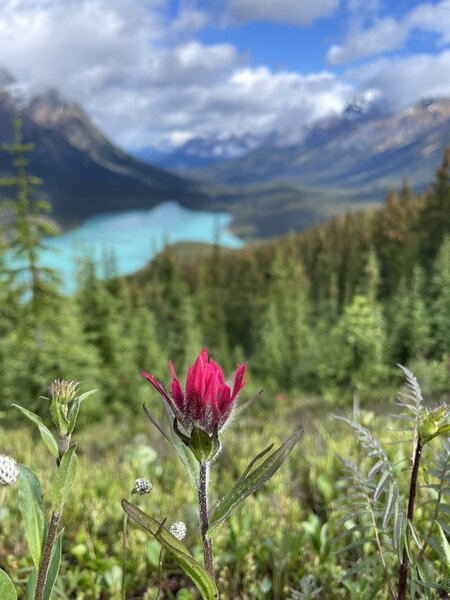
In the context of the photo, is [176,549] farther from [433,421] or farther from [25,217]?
[25,217]

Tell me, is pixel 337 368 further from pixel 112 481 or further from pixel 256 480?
pixel 256 480

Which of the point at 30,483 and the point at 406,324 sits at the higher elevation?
the point at 30,483

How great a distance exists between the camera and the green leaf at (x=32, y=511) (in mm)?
1328

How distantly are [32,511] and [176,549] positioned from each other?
0.54 m

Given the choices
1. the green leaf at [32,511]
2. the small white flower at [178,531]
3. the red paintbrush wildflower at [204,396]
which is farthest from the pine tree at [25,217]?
the red paintbrush wildflower at [204,396]

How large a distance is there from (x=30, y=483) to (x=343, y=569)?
159cm

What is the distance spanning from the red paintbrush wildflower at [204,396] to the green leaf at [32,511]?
0.60 metres

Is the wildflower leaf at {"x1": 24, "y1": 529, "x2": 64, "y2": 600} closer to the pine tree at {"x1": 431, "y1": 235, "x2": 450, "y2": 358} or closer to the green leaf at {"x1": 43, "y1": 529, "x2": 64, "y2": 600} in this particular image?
the green leaf at {"x1": 43, "y1": 529, "x2": 64, "y2": 600}

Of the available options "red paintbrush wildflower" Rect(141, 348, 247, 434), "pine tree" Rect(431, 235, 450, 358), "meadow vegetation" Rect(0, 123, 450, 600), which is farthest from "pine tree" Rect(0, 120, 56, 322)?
"pine tree" Rect(431, 235, 450, 358)

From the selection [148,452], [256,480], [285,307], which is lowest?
[285,307]

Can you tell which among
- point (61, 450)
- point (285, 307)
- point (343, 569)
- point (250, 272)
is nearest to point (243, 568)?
point (343, 569)

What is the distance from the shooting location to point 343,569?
221cm

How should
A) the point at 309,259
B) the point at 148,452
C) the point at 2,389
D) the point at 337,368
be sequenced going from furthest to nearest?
the point at 309,259, the point at 337,368, the point at 2,389, the point at 148,452

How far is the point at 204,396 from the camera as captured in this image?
112cm
